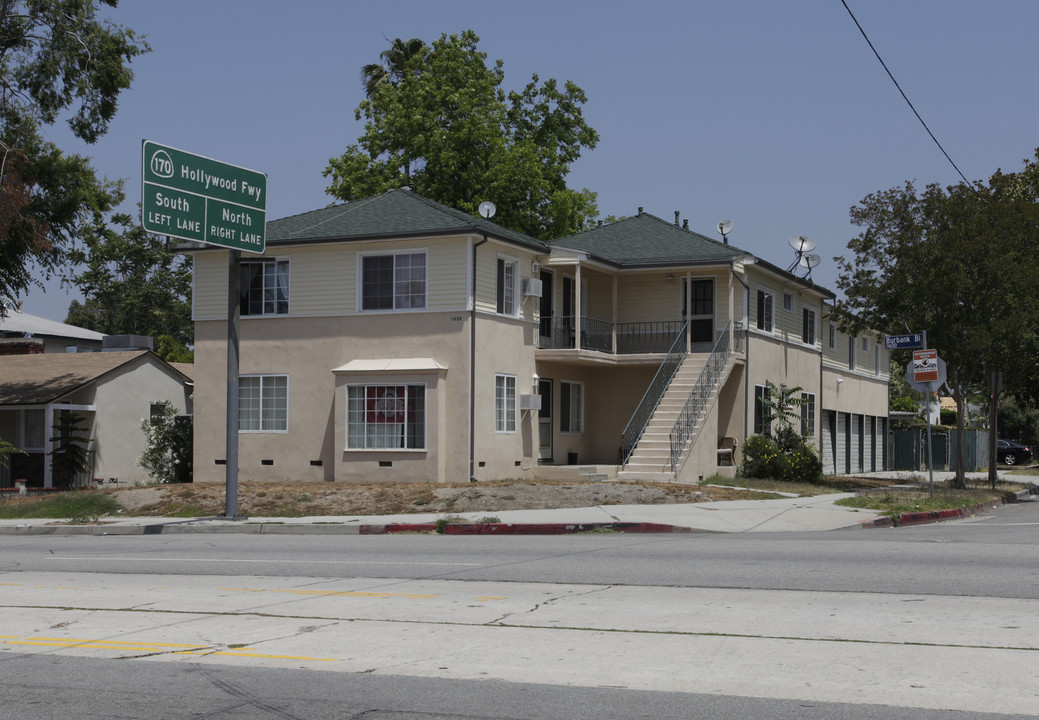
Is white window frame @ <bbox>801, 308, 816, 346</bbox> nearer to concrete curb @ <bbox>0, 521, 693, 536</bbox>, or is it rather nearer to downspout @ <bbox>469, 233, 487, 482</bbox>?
downspout @ <bbox>469, 233, 487, 482</bbox>

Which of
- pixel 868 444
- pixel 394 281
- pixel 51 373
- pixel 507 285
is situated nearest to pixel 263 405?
pixel 394 281

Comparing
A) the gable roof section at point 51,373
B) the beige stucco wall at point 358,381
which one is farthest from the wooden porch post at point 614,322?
the gable roof section at point 51,373

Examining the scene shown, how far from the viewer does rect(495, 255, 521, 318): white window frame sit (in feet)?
94.0

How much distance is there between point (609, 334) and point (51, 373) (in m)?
17.0

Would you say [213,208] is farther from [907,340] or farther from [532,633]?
[907,340]

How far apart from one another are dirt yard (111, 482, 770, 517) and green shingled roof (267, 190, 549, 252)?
20.5ft

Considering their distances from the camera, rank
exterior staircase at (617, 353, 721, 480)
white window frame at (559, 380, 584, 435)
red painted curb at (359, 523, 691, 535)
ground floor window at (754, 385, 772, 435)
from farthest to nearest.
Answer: ground floor window at (754, 385, 772, 435) < white window frame at (559, 380, 584, 435) < exterior staircase at (617, 353, 721, 480) < red painted curb at (359, 523, 691, 535)

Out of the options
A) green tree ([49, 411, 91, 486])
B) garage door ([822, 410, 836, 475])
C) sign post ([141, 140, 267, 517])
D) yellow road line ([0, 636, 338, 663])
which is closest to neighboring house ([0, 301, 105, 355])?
green tree ([49, 411, 91, 486])

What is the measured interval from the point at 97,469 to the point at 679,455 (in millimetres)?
17129

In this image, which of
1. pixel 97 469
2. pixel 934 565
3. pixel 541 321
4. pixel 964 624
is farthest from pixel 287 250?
pixel 964 624

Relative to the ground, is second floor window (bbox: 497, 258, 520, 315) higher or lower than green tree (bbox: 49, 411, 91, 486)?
higher

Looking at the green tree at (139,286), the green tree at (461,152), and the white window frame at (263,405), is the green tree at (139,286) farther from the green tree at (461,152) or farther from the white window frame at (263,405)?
the white window frame at (263,405)

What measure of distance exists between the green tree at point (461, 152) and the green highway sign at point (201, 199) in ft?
80.9

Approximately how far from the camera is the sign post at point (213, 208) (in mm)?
20125
